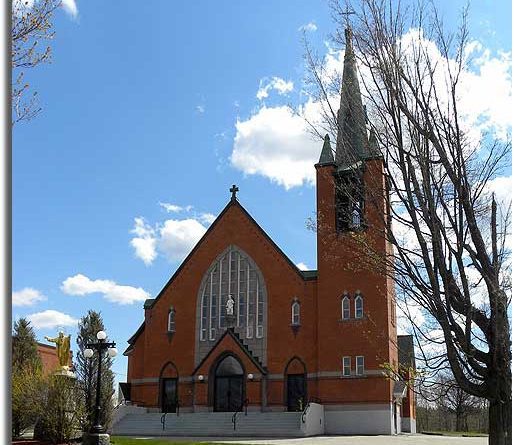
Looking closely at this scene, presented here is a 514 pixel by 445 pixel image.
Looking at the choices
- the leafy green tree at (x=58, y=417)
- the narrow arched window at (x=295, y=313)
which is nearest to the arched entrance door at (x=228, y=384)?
the narrow arched window at (x=295, y=313)

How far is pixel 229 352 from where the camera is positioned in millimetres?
29719

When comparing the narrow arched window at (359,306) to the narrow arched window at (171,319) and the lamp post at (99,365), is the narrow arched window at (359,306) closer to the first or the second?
the narrow arched window at (171,319)

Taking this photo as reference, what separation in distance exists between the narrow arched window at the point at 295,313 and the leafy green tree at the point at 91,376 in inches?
337

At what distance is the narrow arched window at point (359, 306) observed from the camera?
28484mm

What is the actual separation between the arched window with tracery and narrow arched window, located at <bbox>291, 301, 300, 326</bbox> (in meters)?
1.50

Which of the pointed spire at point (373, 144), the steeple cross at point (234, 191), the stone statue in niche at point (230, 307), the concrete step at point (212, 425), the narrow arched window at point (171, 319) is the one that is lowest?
the concrete step at point (212, 425)

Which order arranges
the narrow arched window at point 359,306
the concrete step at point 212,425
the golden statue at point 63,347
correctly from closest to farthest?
the golden statue at point 63,347
the concrete step at point 212,425
the narrow arched window at point 359,306

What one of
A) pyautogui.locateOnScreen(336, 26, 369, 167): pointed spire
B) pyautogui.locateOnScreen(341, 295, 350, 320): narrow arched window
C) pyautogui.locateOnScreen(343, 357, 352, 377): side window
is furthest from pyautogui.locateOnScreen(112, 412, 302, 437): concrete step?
pyautogui.locateOnScreen(336, 26, 369, 167): pointed spire

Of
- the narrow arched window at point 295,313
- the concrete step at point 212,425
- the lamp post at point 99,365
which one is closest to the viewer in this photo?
the lamp post at point 99,365

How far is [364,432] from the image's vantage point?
88.1ft

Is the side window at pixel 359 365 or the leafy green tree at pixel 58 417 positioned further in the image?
the side window at pixel 359 365

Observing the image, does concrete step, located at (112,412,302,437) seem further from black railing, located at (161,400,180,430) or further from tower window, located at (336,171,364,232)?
tower window, located at (336,171,364,232)

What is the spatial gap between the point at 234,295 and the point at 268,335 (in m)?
2.67

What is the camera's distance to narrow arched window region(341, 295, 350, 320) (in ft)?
94.1
